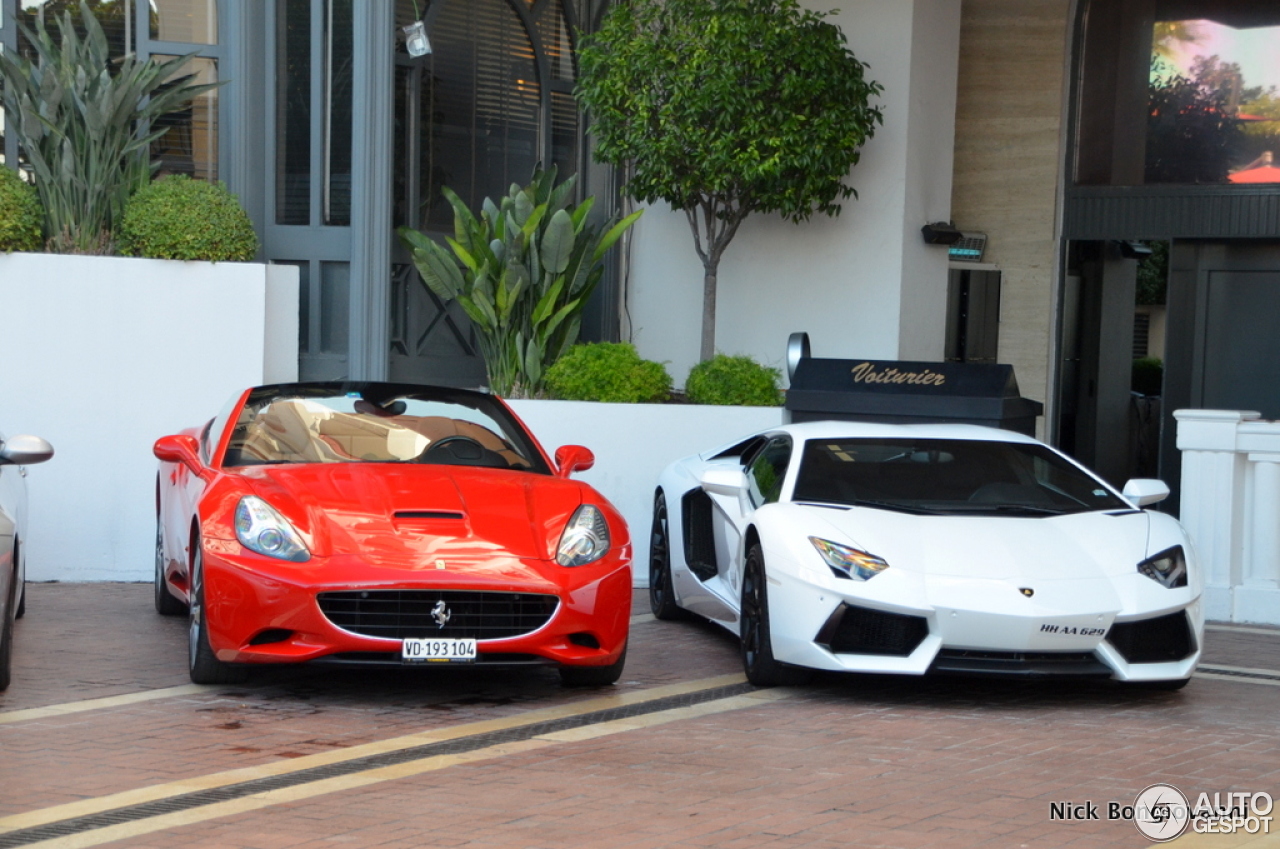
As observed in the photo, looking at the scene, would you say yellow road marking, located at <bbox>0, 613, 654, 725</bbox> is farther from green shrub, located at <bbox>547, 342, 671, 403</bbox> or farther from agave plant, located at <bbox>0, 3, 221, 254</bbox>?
agave plant, located at <bbox>0, 3, 221, 254</bbox>

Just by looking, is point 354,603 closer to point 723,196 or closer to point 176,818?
point 176,818

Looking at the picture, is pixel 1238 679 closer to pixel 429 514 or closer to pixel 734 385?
pixel 429 514

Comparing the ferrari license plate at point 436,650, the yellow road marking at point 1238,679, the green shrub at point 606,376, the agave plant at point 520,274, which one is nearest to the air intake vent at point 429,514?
the ferrari license plate at point 436,650

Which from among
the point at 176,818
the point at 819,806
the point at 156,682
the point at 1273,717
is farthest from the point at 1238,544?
the point at 176,818

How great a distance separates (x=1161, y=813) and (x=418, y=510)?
3.20 m

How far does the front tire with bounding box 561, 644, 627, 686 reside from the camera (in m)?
6.88

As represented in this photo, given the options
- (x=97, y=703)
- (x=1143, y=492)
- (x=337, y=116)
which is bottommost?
(x=97, y=703)

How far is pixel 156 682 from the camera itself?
7.01 m

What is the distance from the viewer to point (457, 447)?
24.8 feet

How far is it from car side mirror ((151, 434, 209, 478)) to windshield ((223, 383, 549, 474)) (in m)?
0.27

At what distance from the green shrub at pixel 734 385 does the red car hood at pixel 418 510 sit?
180 inches

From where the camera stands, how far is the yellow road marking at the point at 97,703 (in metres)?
6.21

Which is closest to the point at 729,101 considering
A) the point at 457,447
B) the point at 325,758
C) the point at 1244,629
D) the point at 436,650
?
the point at 457,447

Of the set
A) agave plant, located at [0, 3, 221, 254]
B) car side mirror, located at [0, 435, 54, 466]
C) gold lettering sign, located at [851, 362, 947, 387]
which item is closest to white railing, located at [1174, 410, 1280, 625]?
gold lettering sign, located at [851, 362, 947, 387]
